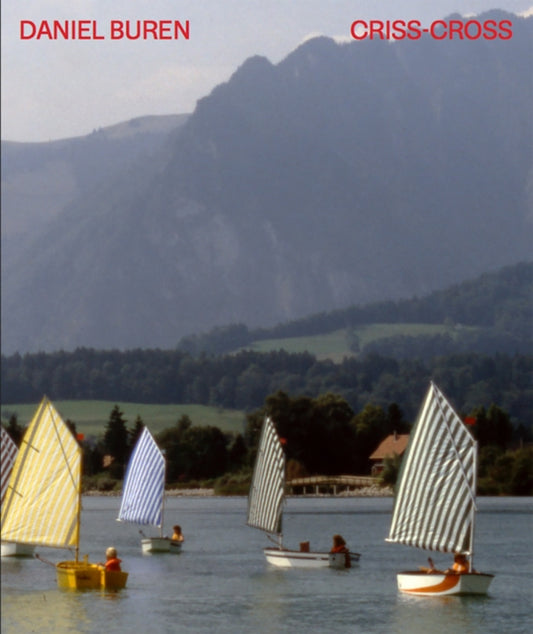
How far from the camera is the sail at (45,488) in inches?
1213

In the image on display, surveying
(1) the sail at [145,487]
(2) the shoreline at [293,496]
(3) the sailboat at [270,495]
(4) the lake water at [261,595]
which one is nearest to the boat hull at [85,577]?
(4) the lake water at [261,595]

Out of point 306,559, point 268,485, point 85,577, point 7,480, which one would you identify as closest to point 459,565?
point 85,577

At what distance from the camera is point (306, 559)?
45375 mm

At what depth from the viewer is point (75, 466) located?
32.0 metres

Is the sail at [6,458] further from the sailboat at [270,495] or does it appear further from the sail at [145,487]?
the sailboat at [270,495]

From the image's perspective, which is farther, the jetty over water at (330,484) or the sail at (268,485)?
the jetty over water at (330,484)

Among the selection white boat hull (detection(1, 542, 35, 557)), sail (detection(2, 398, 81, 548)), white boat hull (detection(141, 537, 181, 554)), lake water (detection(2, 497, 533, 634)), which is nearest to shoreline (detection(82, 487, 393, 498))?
lake water (detection(2, 497, 533, 634))

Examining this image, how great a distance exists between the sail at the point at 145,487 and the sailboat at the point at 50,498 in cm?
2800

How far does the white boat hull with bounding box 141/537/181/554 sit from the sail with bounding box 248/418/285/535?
7.02 metres

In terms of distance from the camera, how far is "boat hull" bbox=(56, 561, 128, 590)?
32312 mm

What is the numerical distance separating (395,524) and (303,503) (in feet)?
280

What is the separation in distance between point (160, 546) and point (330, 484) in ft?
198

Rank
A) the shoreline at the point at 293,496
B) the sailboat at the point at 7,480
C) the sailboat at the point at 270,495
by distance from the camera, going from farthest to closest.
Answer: the shoreline at the point at 293,496 < the sailboat at the point at 270,495 < the sailboat at the point at 7,480

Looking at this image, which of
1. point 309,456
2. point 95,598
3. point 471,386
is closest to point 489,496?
point 309,456
